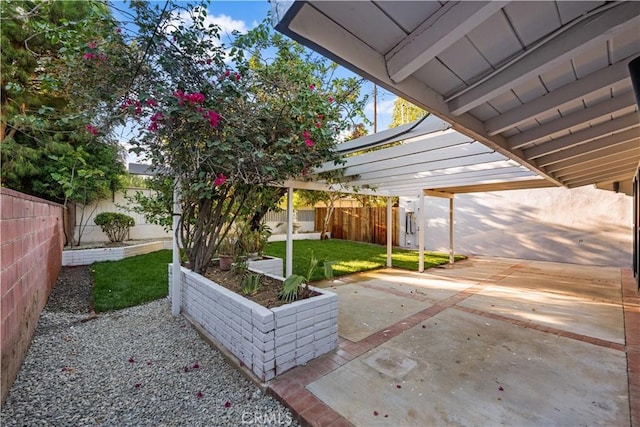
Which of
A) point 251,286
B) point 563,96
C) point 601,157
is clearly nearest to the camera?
point 563,96

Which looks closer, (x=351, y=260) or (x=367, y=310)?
(x=367, y=310)

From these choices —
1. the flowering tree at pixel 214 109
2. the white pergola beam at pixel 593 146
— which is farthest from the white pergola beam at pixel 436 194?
the flowering tree at pixel 214 109

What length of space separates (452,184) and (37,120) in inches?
327

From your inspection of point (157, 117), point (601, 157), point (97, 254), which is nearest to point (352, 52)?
point (157, 117)

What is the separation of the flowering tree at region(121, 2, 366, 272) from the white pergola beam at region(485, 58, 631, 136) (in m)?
2.06

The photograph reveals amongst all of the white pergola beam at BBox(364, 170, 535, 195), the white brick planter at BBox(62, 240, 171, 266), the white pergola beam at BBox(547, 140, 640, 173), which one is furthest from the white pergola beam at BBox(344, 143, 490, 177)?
the white brick planter at BBox(62, 240, 171, 266)

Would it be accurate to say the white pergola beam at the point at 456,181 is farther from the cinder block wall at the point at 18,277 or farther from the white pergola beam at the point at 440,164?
the cinder block wall at the point at 18,277

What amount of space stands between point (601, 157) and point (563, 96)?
3.56 meters

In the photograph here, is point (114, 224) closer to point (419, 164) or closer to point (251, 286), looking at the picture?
point (251, 286)

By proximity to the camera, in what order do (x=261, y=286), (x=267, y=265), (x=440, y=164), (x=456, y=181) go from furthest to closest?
1. (x=456, y=181)
2. (x=267, y=265)
3. (x=440, y=164)
4. (x=261, y=286)

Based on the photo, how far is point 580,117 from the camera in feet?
9.81

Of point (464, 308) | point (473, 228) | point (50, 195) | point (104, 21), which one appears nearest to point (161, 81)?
point (104, 21)

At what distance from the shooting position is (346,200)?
58.2 feet

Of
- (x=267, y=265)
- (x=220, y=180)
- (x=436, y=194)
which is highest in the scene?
(x=436, y=194)
